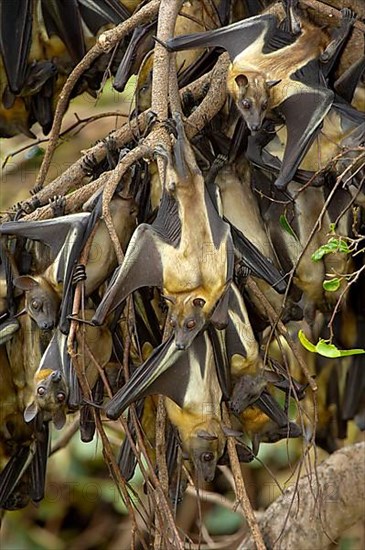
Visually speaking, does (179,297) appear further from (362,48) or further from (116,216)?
(362,48)

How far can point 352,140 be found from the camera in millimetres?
1373

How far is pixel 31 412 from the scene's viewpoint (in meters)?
1.35

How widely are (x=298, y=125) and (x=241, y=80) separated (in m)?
0.08

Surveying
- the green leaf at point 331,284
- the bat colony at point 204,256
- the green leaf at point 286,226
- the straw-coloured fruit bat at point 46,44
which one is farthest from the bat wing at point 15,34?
the green leaf at point 331,284

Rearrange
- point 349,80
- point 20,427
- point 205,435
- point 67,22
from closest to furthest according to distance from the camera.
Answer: point 205,435 < point 349,80 < point 20,427 < point 67,22

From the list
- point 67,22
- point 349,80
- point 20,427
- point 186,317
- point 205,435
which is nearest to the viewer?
point 186,317

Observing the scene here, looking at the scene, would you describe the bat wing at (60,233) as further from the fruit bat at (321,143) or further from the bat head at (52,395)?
the fruit bat at (321,143)

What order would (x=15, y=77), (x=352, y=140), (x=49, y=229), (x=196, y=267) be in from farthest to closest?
(x=15, y=77)
(x=352, y=140)
(x=49, y=229)
(x=196, y=267)

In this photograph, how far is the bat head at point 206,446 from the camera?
4.00 feet

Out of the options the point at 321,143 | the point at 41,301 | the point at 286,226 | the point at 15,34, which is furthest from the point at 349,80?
the point at 15,34

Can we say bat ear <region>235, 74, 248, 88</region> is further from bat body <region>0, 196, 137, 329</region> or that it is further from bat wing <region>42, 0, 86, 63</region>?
bat wing <region>42, 0, 86, 63</region>

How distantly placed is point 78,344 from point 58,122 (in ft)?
1.35

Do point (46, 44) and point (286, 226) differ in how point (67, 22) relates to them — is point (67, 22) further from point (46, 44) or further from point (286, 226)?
point (286, 226)

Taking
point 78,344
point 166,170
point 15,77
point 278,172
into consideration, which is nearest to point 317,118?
point 278,172
